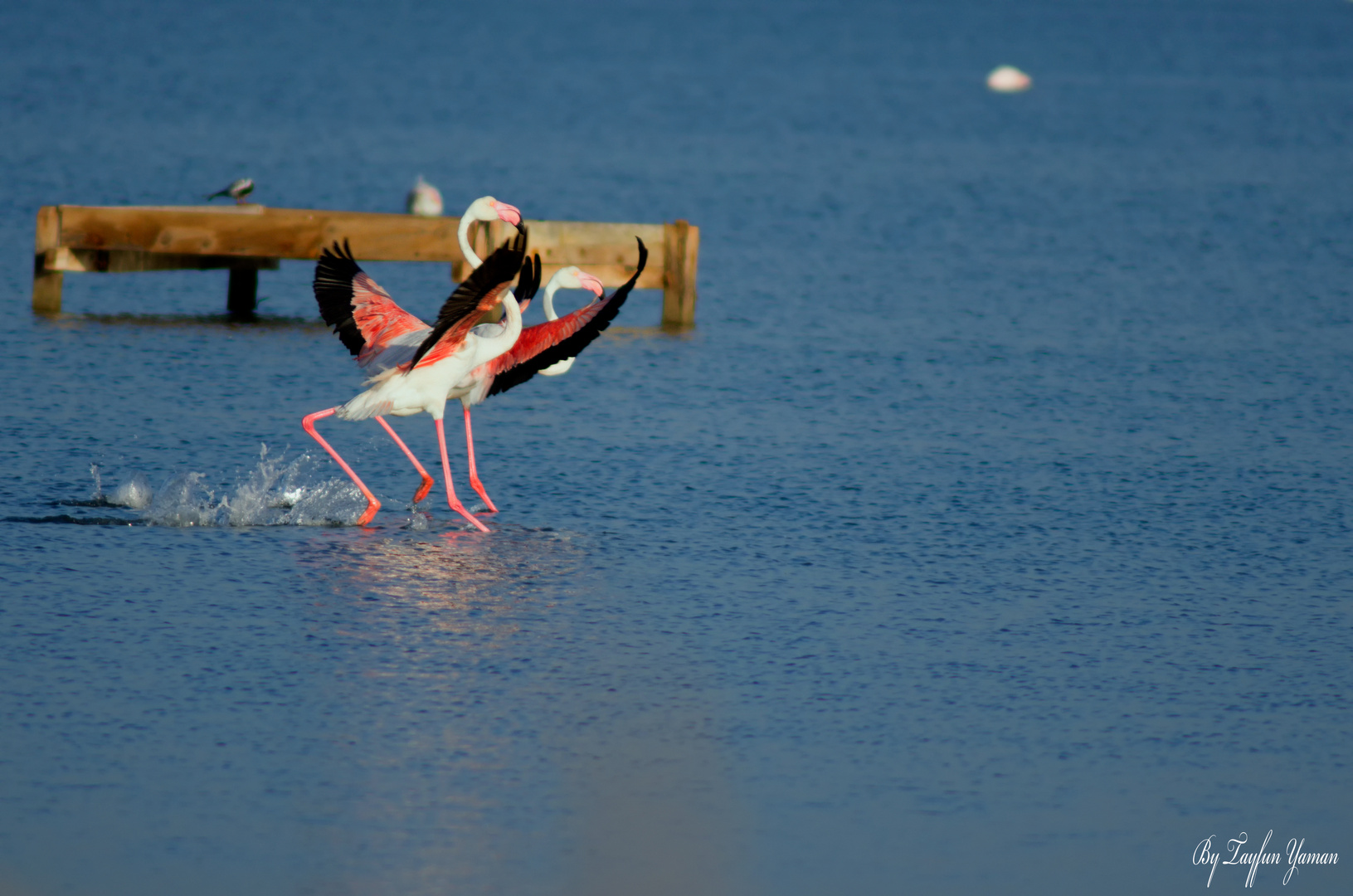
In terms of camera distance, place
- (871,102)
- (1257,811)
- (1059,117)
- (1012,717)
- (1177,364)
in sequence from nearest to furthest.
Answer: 1. (1257,811)
2. (1012,717)
3. (1177,364)
4. (1059,117)
5. (871,102)

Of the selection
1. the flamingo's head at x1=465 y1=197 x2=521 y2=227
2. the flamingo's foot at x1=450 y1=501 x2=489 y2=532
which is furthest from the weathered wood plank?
the flamingo's foot at x1=450 y1=501 x2=489 y2=532

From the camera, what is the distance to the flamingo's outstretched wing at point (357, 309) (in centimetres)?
1001

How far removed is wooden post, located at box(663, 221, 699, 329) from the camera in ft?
52.8

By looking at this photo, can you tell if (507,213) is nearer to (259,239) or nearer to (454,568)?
(454,568)

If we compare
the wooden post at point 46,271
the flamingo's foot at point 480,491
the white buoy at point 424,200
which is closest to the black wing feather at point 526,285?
the flamingo's foot at point 480,491

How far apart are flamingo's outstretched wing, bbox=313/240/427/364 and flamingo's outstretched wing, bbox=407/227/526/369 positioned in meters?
0.31

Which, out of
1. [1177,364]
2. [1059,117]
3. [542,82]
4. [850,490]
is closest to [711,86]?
[542,82]

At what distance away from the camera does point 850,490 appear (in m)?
10.9

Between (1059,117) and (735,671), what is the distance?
1769 inches

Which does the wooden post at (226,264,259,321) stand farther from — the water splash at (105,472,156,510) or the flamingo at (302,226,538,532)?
the water splash at (105,472,156,510)

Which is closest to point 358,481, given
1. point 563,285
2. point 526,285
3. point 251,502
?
point 251,502

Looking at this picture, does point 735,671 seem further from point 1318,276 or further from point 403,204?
point 403,204

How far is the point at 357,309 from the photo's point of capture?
33.0 feet
